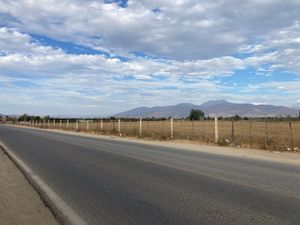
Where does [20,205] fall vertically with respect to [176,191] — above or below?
below

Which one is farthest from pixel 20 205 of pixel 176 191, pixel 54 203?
pixel 176 191

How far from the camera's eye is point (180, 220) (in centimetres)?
722

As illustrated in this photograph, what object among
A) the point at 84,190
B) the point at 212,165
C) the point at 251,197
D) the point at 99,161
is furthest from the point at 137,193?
the point at 99,161

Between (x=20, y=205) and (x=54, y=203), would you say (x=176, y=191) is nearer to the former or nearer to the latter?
(x=54, y=203)

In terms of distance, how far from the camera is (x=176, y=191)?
9.83 metres

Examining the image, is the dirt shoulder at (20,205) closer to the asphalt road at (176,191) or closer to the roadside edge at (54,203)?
the roadside edge at (54,203)

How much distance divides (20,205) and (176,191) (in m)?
3.21

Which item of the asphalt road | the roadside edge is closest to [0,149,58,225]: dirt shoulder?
the roadside edge

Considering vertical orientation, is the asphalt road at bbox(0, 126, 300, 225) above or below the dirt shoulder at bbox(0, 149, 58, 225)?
above

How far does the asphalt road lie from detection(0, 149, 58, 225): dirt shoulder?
564 mm

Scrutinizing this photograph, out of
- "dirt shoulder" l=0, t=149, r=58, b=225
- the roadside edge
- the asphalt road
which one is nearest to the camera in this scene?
the asphalt road

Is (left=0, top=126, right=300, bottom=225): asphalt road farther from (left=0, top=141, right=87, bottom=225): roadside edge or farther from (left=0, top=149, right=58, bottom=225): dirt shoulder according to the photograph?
(left=0, top=149, right=58, bottom=225): dirt shoulder

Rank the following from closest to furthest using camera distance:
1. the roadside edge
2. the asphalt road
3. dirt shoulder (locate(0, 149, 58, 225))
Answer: the asphalt road → the roadside edge → dirt shoulder (locate(0, 149, 58, 225))

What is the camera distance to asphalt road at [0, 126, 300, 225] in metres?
7.49
